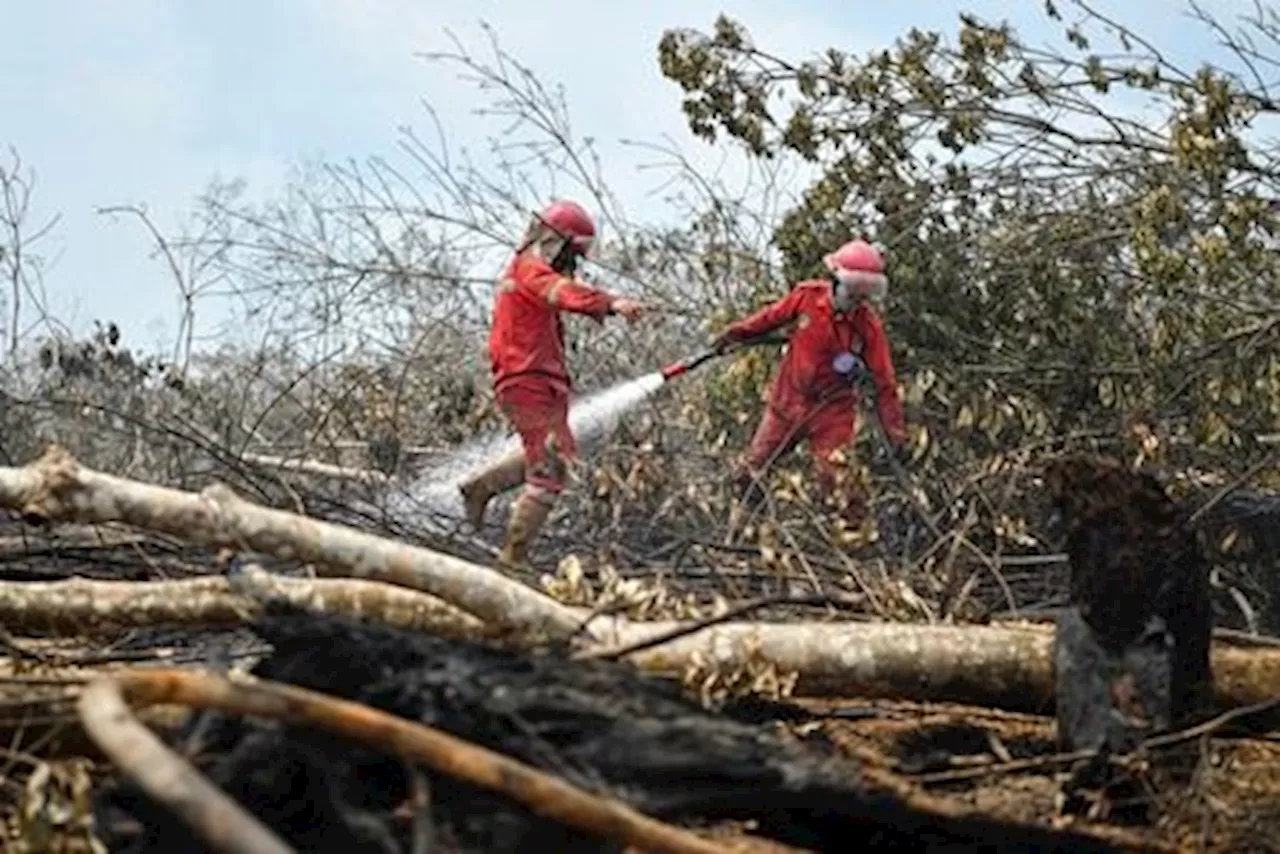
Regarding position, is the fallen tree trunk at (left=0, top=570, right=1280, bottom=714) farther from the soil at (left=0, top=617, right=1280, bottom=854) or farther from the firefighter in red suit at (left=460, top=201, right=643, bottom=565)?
the firefighter in red suit at (left=460, top=201, right=643, bottom=565)

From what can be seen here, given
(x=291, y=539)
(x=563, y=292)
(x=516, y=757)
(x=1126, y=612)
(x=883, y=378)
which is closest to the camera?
(x=516, y=757)

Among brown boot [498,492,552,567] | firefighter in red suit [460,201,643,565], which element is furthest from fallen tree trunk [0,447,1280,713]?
firefighter in red suit [460,201,643,565]

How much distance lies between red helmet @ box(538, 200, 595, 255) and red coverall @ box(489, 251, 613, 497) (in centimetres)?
19

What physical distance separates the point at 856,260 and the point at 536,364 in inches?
60.8

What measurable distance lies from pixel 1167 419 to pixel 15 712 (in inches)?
262

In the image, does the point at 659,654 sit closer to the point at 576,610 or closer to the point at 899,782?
the point at 576,610

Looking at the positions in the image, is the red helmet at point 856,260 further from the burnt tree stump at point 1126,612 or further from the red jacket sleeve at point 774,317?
the burnt tree stump at point 1126,612

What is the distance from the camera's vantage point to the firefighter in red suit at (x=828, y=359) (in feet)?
28.3

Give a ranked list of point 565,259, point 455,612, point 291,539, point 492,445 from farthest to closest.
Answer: point 492,445, point 565,259, point 455,612, point 291,539

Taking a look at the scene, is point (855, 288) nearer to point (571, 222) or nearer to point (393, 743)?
point (571, 222)

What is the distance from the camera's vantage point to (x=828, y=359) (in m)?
8.80

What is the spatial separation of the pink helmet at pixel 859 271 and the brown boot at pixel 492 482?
5.51ft

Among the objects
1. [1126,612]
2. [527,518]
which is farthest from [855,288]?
[1126,612]

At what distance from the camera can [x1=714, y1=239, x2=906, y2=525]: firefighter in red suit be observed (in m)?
8.62
